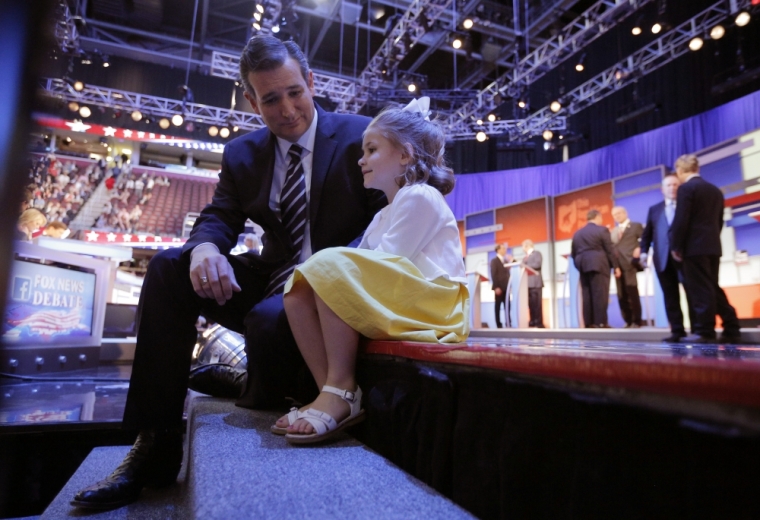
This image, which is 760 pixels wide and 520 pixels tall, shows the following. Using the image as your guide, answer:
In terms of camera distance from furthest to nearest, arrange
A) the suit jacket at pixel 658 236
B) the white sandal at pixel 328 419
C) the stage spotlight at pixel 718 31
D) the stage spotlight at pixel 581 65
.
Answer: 1. the stage spotlight at pixel 581 65
2. the stage spotlight at pixel 718 31
3. the suit jacket at pixel 658 236
4. the white sandal at pixel 328 419

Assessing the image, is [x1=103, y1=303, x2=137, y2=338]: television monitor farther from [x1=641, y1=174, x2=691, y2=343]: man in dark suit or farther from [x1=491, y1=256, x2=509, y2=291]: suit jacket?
[x1=641, y1=174, x2=691, y2=343]: man in dark suit

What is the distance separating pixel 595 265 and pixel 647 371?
534cm

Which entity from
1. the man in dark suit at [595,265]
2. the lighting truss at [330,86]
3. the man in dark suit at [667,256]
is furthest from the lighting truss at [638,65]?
the man in dark suit at [667,256]

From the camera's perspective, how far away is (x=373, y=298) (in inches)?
41.6

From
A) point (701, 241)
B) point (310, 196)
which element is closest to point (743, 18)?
point (701, 241)

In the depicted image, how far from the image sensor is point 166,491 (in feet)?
3.79

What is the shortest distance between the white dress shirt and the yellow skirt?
6cm

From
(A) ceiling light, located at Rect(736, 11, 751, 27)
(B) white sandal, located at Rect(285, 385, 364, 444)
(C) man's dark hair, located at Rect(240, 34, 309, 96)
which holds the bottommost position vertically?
(B) white sandal, located at Rect(285, 385, 364, 444)

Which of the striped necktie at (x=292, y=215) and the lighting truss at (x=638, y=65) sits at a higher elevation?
the lighting truss at (x=638, y=65)

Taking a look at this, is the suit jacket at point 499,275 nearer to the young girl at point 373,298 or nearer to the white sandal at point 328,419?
the young girl at point 373,298

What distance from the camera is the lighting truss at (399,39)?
6.44 metres

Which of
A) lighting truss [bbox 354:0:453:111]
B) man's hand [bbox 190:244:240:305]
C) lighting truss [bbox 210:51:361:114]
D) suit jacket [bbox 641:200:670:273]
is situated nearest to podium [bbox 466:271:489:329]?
suit jacket [bbox 641:200:670:273]

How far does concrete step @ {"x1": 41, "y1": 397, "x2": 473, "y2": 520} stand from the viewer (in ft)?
1.90

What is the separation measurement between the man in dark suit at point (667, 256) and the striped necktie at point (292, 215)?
10.7 ft
